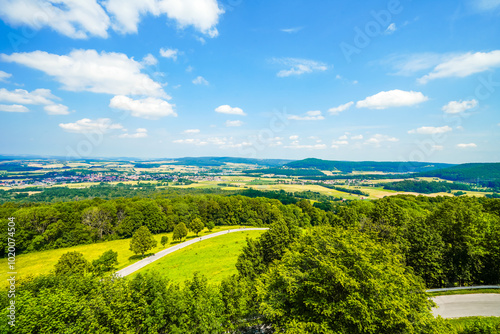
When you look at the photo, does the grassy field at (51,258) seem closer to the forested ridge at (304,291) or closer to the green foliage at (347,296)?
the forested ridge at (304,291)

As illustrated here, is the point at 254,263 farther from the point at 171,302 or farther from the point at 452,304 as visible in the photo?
the point at 452,304

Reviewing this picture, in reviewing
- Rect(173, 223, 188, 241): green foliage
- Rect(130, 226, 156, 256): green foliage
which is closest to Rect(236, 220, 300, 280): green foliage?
Rect(130, 226, 156, 256): green foliage

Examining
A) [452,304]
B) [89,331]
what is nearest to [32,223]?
[89,331]

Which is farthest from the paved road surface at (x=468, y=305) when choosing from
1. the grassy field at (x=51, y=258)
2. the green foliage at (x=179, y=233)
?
the green foliage at (x=179, y=233)

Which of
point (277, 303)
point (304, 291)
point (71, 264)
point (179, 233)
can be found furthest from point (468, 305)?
point (179, 233)

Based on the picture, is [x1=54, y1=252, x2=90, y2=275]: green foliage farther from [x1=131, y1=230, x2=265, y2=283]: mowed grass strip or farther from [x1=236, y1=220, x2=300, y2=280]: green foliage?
[x1=236, y1=220, x2=300, y2=280]: green foliage

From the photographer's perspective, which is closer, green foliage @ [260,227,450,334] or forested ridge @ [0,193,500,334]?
green foliage @ [260,227,450,334]

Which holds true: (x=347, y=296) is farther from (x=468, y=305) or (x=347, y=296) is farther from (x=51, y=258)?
(x=51, y=258)
